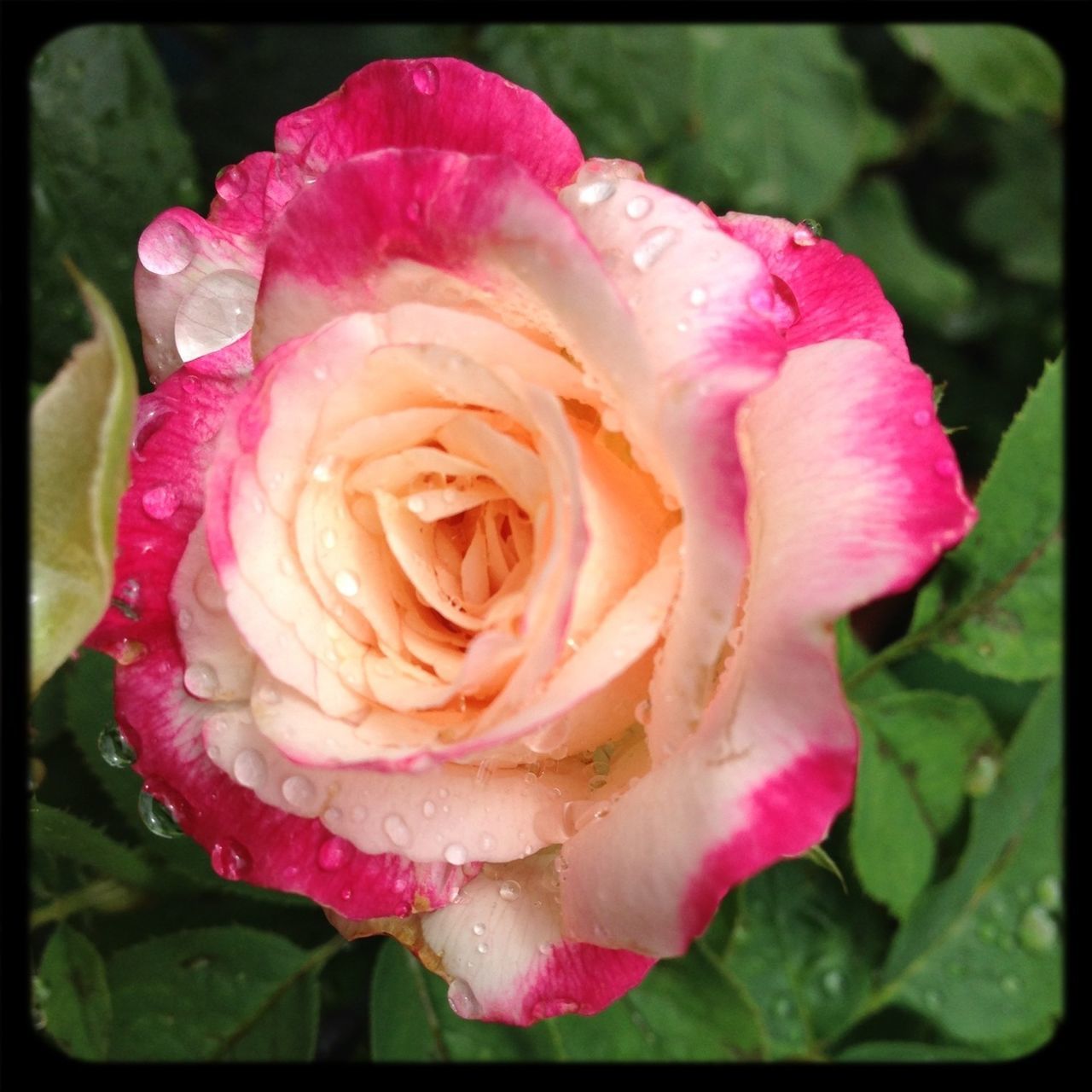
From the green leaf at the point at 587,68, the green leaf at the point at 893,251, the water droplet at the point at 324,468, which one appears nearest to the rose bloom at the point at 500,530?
the water droplet at the point at 324,468

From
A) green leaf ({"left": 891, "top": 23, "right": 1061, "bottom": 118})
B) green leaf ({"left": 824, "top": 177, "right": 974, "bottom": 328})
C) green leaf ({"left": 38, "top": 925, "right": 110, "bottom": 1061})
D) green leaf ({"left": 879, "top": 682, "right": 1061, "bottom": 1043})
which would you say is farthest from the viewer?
green leaf ({"left": 824, "top": 177, "right": 974, "bottom": 328})

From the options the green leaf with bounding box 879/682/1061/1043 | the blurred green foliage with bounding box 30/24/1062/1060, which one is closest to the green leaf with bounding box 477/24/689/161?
the blurred green foliage with bounding box 30/24/1062/1060

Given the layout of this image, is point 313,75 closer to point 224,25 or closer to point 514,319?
point 224,25

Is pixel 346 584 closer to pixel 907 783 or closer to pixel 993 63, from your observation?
pixel 907 783

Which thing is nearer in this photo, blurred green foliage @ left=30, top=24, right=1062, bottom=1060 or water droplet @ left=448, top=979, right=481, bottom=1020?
water droplet @ left=448, top=979, right=481, bottom=1020

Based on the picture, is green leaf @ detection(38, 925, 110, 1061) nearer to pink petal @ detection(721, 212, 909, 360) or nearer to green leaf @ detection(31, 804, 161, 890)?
green leaf @ detection(31, 804, 161, 890)

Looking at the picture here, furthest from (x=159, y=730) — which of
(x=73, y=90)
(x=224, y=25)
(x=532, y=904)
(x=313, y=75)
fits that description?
(x=224, y=25)
